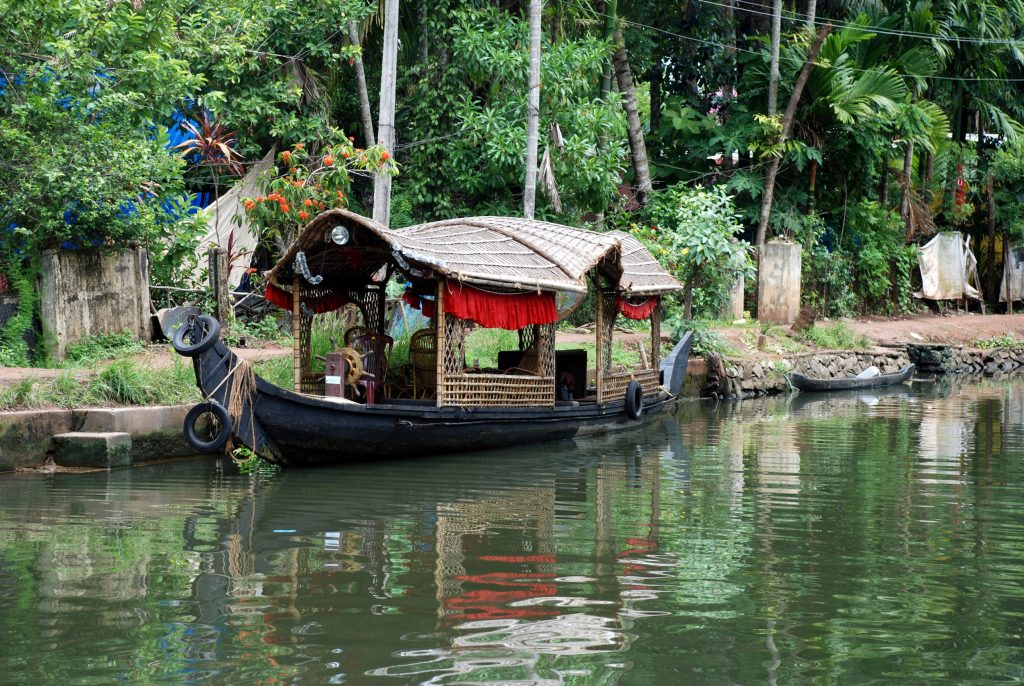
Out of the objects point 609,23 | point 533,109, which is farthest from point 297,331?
point 609,23

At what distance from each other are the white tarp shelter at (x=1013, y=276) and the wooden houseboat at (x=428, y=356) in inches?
646

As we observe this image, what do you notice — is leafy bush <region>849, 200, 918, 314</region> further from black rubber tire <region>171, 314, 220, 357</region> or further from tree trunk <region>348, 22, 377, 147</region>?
black rubber tire <region>171, 314, 220, 357</region>

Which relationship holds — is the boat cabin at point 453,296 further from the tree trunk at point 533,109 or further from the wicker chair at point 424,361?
the tree trunk at point 533,109

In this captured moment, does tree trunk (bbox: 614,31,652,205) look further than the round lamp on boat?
Yes

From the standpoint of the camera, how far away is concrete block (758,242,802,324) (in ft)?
67.4

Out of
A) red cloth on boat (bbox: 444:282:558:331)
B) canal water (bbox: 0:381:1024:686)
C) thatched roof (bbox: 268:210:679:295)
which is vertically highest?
thatched roof (bbox: 268:210:679:295)

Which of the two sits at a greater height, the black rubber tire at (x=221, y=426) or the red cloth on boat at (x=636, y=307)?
the red cloth on boat at (x=636, y=307)

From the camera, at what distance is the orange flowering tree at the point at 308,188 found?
45.2 ft

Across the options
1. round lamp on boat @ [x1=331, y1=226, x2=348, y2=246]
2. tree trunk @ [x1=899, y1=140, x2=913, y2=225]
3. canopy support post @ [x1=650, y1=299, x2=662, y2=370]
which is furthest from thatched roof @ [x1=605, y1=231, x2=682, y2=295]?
tree trunk @ [x1=899, y1=140, x2=913, y2=225]

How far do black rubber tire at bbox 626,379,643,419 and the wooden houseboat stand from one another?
2cm

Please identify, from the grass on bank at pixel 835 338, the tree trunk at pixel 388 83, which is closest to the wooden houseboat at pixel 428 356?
the tree trunk at pixel 388 83

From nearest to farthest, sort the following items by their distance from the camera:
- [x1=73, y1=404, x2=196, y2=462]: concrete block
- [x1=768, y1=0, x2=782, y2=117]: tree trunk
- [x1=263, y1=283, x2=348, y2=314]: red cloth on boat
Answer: [x1=73, y1=404, x2=196, y2=462]: concrete block < [x1=263, y1=283, x2=348, y2=314]: red cloth on boat < [x1=768, y1=0, x2=782, y2=117]: tree trunk

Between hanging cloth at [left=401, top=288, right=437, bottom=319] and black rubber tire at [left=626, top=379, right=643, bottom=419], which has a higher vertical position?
hanging cloth at [left=401, top=288, right=437, bottom=319]

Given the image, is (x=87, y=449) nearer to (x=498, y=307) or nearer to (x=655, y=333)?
(x=498, y=307)
